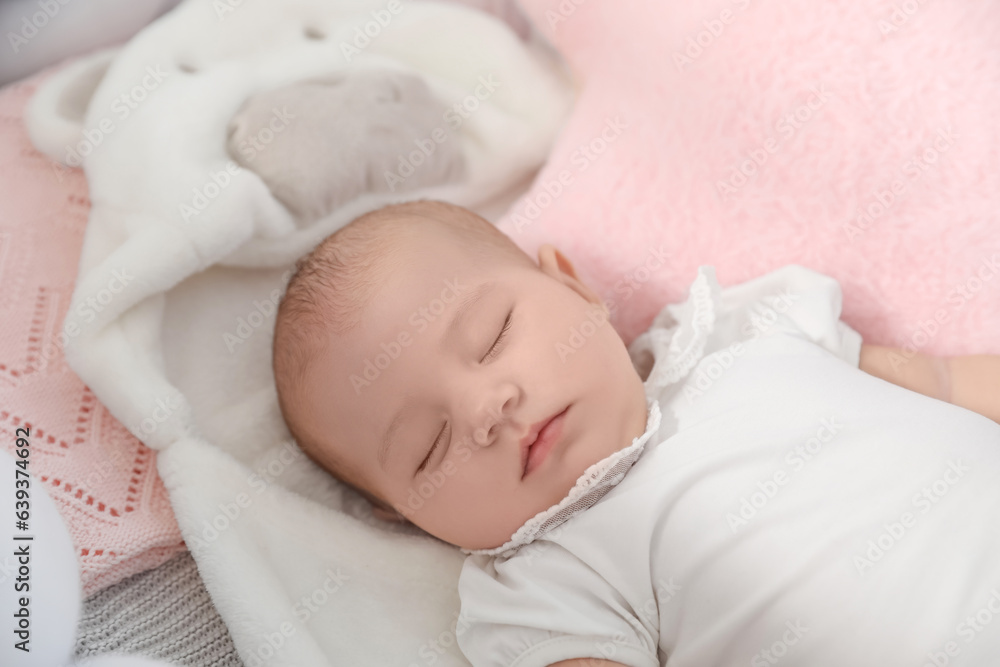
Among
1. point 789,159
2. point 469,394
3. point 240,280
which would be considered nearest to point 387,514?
point 469,394

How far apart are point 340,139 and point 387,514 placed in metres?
0.67

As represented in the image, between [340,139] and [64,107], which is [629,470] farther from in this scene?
[64,107]

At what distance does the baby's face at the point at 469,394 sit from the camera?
1062mm

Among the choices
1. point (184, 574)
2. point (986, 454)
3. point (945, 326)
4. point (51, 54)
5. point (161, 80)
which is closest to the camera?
point (986, 454)

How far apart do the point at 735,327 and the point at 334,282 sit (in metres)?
0.68

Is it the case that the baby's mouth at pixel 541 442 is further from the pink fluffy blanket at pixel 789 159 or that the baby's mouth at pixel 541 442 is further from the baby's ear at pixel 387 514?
the pink fluffy blanket at pixel 789 159

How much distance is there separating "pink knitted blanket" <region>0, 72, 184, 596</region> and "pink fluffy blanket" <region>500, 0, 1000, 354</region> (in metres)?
0.80

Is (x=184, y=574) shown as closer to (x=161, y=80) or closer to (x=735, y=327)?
(x=161, y=80)

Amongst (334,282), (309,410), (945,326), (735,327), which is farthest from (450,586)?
(945,326)

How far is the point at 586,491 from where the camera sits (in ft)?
3.59

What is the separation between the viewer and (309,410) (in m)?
1.18

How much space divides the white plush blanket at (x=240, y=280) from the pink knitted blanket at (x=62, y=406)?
6 centimetres

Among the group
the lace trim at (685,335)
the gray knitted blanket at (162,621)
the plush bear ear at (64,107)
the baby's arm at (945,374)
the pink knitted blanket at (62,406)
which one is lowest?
the gray knitted blanket at (162,621)

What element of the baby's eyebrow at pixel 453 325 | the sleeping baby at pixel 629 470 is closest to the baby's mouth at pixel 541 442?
the sleeping baby at pixel 629 470
